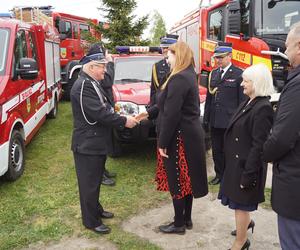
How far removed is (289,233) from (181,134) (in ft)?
4.67

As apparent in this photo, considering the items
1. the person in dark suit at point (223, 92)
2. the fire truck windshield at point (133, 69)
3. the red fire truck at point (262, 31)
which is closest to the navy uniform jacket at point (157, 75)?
the person in dark suit at point (223, 92)

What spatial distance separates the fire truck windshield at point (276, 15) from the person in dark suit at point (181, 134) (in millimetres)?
3908

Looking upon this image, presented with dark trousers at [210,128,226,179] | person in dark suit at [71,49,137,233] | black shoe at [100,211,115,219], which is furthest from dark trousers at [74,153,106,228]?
dark trousers at [210,128,226,179]

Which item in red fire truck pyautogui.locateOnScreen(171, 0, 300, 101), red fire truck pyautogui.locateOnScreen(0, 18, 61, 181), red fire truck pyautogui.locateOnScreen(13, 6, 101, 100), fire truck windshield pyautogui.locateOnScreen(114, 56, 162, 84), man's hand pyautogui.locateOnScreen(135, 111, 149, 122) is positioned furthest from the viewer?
red fire truck pyautogui.locateOnScreen(13, 6, 101, 100)

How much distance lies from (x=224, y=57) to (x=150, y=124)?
56.5 inches

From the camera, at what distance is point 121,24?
13008mm

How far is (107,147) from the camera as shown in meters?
3.83

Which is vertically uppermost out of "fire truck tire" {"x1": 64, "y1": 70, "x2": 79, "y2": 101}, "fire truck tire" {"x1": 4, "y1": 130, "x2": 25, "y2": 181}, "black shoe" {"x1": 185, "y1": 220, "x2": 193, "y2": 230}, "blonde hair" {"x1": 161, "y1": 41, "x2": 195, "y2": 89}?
"blonde hair" {"x1": 161, "y1": 41, "x2": 195, "y2": 89}

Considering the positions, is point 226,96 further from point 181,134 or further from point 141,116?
point 181,134

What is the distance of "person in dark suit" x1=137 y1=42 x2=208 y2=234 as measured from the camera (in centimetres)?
342

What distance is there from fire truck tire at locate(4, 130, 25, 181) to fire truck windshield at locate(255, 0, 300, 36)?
4502mm

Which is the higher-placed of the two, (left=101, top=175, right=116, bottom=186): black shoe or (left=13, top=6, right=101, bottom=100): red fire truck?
(left=13, top=6, right=101, bottom=100): red fire truck

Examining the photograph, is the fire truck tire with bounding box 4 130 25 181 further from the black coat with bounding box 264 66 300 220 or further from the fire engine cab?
the black coat with bounding box 264 66 300 220

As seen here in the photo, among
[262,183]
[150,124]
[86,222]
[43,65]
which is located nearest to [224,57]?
[150,124]
